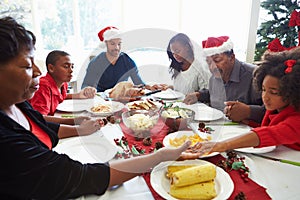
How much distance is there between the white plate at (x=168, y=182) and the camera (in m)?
0.66

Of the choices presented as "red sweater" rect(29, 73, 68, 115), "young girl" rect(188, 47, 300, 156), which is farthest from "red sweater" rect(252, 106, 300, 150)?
"red sweater" rect(29, 73, 68, 115)

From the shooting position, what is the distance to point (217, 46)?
1587 mm

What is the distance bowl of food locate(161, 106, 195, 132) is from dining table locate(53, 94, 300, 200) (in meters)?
0.03

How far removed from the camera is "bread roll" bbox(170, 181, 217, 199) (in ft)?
→ 2.13

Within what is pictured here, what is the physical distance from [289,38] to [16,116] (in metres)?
2.56

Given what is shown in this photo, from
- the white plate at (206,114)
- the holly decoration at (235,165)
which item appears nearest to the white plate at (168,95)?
the white plate at (206,114)

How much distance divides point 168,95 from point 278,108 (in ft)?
2.77

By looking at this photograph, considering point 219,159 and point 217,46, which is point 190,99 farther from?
point 219,159

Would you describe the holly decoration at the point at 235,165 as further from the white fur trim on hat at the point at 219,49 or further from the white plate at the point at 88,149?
the white fur trim on hat at the point at 219,49

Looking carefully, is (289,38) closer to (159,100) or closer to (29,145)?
(159,100)

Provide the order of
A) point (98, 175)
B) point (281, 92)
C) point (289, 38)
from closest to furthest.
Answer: point (98, 175)
point (281, 92)
point (289, 38)

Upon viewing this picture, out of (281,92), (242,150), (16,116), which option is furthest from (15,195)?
(281,92)

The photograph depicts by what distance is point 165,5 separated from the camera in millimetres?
3479

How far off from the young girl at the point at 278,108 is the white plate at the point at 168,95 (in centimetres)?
70
